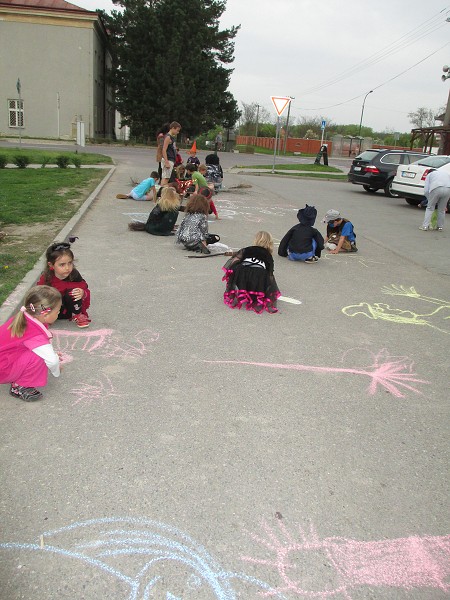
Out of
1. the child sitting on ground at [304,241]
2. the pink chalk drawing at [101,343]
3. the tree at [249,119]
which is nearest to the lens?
the pink chalk drawing at [101,343]

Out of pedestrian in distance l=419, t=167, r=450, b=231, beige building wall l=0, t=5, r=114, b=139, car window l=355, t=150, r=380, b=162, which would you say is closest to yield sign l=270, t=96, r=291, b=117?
car window l=355, t=150, r=380, b=162

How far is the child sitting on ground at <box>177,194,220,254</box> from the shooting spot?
8.03m

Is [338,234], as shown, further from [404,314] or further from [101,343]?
[101,343]

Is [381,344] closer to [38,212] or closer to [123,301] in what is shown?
[123,301]

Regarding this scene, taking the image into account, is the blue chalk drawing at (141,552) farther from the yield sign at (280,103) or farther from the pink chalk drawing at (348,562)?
the yield sign at (280,103)

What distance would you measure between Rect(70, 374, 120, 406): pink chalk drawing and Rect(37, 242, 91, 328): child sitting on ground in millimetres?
1132

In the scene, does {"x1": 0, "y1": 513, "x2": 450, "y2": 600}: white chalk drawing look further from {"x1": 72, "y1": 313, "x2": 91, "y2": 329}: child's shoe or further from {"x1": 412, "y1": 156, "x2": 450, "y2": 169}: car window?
{"x1": 412, "y1": 156, "x2": 450, "y2": 169}: car window

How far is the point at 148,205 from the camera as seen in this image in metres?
12.3

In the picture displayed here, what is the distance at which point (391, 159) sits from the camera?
725 inches

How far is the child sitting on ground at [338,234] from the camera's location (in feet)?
28.6

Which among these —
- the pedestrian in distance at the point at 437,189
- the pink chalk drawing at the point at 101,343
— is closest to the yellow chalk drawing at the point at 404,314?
the pink chalk drawing at the point at 101,343

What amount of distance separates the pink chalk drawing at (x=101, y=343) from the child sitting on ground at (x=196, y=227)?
357 centimetres

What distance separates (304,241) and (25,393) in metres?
5.45

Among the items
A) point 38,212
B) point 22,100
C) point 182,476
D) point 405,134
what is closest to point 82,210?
point 38,212
